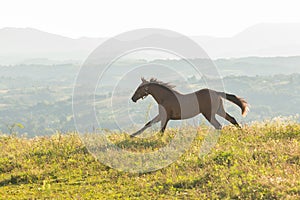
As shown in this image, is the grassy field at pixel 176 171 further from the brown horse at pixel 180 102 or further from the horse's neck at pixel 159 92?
the horse's neck at pixel 159 92

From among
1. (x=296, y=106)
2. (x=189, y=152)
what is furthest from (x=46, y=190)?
(x=296, y=106)

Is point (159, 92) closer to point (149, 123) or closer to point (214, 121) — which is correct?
point (149, 123)

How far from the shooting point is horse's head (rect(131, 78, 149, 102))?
1267cm

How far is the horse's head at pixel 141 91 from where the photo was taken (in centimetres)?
1267

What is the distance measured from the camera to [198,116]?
13.2 m

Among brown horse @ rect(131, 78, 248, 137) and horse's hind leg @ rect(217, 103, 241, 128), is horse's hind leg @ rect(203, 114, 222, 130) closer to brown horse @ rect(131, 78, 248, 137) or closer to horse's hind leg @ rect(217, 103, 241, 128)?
brown horse @ rect(131, 78, 248, 137)

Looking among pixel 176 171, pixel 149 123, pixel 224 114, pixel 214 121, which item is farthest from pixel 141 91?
pixel 176 171

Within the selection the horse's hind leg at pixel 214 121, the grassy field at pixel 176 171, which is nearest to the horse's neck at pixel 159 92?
the grassy field at pixel 176 171

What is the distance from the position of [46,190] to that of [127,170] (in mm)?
1940

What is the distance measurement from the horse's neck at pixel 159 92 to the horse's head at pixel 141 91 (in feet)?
0.55

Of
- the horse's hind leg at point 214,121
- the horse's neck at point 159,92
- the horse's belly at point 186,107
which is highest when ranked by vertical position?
the horse's neck at point 159,92

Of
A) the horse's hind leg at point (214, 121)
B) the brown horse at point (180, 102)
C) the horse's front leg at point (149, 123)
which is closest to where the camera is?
the brown horse at point (180, 102)

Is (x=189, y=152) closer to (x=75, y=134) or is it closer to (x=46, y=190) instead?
(x=46, y=190)

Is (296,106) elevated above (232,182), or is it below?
below
